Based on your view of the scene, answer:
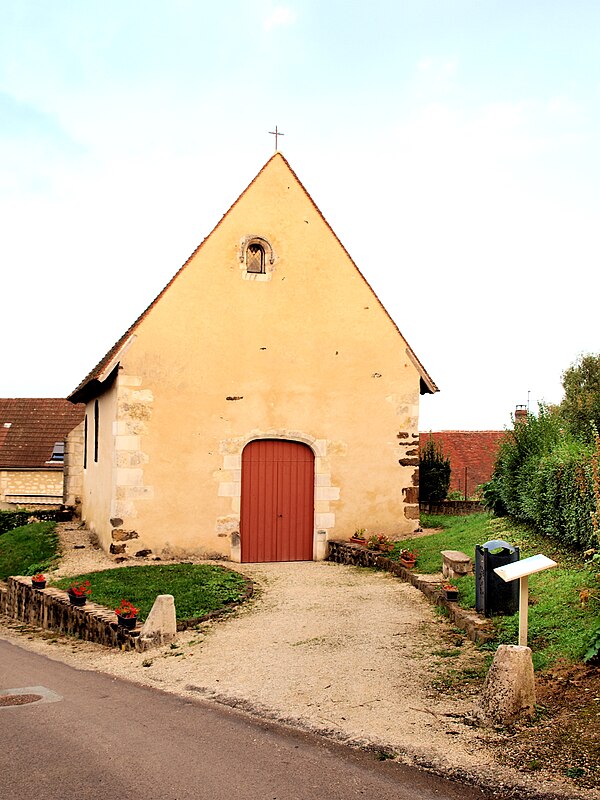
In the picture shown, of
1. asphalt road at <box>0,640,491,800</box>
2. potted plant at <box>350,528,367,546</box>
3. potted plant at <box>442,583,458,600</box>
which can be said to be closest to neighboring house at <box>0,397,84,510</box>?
potted plant at <box>350,528,367,546</box>

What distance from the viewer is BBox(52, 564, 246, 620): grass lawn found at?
1085cm

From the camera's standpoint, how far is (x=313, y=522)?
1579 cm

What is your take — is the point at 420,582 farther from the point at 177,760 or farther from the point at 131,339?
the point at 131,339

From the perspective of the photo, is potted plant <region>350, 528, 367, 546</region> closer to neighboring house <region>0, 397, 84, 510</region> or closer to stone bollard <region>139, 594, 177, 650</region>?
stone bollard <region>139, 594, 177, 650</region>

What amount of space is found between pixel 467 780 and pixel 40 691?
4.60 m

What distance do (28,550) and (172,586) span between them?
656 cm

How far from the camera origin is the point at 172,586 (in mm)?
11781

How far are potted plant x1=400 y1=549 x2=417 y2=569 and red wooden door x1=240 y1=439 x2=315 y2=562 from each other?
2.84 m

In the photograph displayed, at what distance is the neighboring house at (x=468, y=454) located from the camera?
100ft

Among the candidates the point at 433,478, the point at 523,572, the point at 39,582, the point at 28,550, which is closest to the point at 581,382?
the point at 433,478

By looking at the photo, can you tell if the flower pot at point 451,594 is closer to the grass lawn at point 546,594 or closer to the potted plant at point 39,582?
the grass lawn at point 546,594

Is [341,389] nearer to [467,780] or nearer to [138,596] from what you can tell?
[138,596]

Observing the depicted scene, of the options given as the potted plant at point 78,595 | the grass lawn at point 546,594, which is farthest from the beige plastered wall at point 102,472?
the grass lawn at point 546,594

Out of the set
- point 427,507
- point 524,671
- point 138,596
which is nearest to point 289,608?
point 138,596
